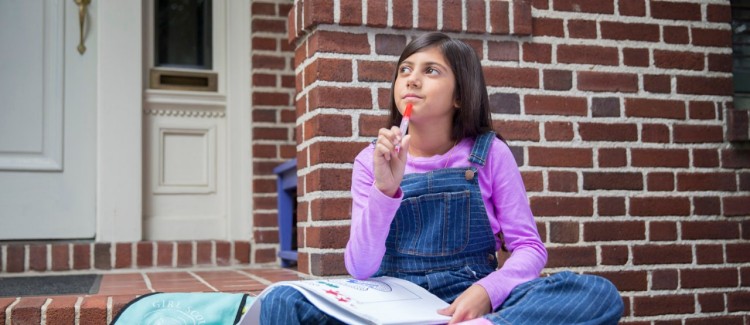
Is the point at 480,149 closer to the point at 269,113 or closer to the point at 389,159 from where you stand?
the point at 389,159

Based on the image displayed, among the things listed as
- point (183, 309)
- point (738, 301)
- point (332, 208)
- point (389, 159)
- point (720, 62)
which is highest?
point (720, 62)

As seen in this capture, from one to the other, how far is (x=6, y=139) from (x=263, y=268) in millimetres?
1233

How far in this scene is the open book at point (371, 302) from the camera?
1462mm

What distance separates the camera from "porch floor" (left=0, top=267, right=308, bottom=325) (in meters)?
2.10

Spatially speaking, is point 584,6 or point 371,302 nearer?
point 371,302

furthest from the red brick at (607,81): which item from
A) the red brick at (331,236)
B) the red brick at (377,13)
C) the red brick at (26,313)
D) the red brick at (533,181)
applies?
the red brick at (26,313)

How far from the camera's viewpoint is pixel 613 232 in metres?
2.57

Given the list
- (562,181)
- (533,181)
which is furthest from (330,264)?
(562,181)

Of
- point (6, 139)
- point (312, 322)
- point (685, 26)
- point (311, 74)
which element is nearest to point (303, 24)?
point (311, 74)

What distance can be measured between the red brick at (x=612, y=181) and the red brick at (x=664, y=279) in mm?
297

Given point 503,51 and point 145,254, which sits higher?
point 503,51

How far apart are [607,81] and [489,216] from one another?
3.30ft

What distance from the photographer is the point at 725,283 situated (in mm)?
2703

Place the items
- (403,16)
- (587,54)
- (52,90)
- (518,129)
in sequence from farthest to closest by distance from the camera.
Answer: (52,90) → (587,54) → (518,129) → (403,16)
